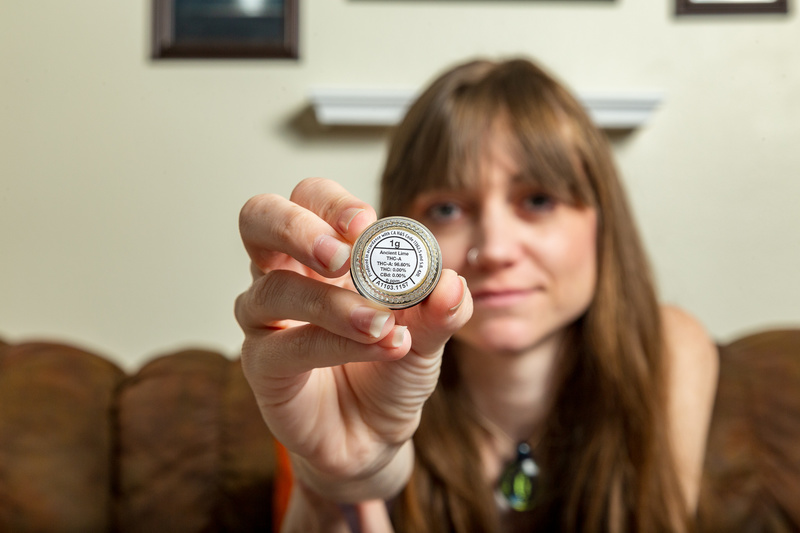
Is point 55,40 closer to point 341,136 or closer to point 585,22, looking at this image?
point 341,136

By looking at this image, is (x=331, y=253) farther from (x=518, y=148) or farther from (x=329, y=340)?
(x=518, y=148)

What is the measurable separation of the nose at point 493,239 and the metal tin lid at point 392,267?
242 millimetres

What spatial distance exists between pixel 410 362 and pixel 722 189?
83 centimetres

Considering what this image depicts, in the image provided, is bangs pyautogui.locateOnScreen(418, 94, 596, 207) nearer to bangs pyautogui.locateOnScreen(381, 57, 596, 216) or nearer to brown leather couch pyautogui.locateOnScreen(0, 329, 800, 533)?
bangs pyautogui.locateOnScreen(381, 57, 596, 216)

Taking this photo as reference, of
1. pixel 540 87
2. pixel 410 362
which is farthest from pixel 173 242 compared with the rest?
pixel 410 362

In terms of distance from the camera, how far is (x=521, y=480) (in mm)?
735

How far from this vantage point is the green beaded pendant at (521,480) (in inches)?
29.0

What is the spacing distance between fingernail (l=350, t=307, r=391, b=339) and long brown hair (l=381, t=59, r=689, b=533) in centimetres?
38

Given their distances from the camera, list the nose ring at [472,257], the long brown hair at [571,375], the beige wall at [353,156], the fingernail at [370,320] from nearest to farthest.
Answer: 1. the fingernail at [370,320]
2. the nose ring at [472,257]
3. the long brown hair at [571,375]
4. the beige wall at [353,156]

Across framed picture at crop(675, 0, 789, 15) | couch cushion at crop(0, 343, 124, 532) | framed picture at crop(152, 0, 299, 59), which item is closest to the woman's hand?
couch cushion at crop(0, 343, 124, 532)

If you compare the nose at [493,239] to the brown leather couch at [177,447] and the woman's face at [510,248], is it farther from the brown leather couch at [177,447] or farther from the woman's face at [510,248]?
the brown leather couch at [177,447]

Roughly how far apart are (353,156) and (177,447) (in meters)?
0.51

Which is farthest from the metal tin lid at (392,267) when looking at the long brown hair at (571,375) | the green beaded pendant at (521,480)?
the green beaded pendant at (521,480)

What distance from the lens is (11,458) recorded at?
0.72m
